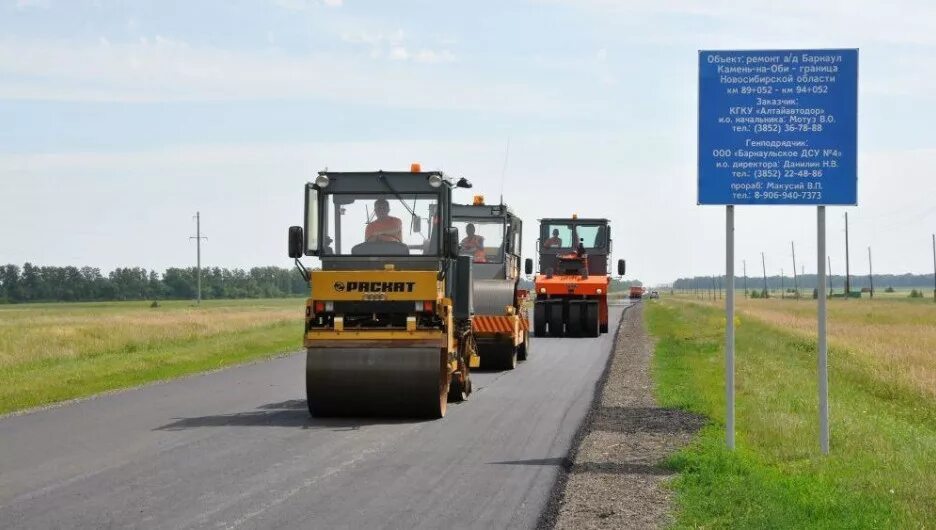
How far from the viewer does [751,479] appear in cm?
941

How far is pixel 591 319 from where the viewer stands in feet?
107

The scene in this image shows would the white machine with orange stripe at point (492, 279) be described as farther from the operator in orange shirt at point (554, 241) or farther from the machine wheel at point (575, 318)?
the operator in orange shirt at point (554, 241)

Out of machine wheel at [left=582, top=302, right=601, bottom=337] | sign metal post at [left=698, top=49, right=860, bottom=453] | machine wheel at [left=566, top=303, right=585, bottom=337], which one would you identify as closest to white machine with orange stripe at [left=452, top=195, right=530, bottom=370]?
machine wheel at [left=582, top=302, right=601, bottom=337]

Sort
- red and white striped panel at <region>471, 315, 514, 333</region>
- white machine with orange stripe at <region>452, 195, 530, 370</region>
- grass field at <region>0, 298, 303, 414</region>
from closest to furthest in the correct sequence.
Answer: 1. grass field at <region>0, 298, 303, 414</region>
2. red and white striped panel at <region>471, 315, 514, 333</region>
3. white machine with orange stripe at <region>452, 195, 530, 370</region>

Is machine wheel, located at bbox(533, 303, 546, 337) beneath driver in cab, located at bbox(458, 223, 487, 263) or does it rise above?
beneath

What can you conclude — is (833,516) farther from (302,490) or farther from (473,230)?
(473,230)

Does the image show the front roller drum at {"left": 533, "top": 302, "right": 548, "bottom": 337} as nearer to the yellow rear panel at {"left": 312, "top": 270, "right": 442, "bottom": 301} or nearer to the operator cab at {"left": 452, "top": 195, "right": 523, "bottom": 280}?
the operator cab at {"left": 452, "top": 195, "right": 523, "bottom": 280}

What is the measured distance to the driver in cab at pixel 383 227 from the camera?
48.2 ft

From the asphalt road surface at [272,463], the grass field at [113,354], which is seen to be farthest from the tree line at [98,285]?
the asphalt road surface at [272,463]

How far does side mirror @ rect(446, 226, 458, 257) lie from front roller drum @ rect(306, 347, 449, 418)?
129 centimetres

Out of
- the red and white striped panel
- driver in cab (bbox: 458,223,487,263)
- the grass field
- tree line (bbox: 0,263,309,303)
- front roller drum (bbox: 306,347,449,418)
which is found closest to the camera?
front roller drum (bbox: 306,347,449,418)

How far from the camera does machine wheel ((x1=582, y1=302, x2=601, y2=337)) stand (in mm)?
32625

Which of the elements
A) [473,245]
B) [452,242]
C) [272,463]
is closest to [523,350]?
[473,245]

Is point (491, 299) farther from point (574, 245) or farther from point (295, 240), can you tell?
point (574, 245)
